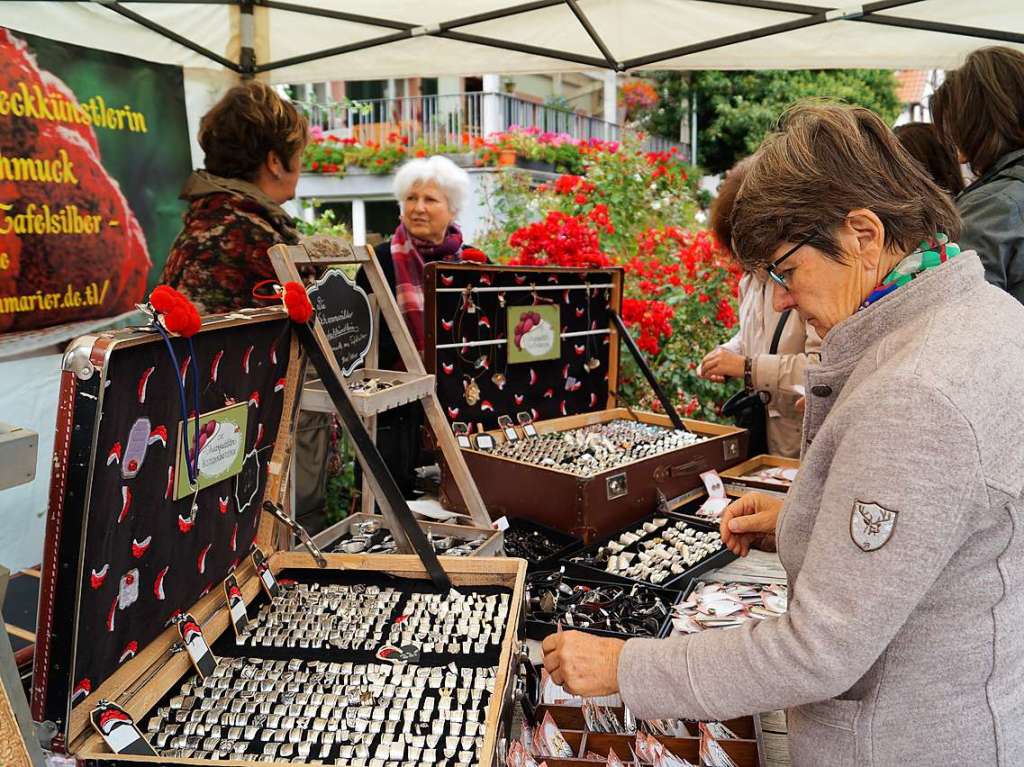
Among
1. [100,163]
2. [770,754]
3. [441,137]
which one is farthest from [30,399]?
[441,137]

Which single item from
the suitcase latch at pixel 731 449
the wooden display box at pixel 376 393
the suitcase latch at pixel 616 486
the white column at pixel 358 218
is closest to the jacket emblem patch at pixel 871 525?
the wooden display box at pixel 376 393

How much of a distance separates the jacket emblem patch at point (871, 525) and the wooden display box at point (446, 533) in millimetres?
1313

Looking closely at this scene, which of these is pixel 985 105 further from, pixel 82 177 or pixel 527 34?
pixel 82 177

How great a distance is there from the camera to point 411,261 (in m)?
3.60

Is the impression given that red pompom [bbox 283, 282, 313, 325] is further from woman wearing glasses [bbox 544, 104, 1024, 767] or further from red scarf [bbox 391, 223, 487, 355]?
red scarf [bbox 391, 223, 487, 355]

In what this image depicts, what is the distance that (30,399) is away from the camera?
3.26 metres

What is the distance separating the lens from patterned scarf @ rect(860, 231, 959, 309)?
1.13m

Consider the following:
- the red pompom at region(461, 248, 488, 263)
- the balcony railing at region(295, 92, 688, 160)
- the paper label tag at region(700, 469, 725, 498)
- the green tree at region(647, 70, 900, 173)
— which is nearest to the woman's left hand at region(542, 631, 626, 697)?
the paper label tag at region(700, 469, 725, 498)

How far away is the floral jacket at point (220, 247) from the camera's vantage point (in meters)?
2.49

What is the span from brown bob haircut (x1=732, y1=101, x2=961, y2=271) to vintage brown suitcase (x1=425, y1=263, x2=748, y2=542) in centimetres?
147

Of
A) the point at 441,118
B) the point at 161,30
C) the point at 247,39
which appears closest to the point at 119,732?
the point at 161,30

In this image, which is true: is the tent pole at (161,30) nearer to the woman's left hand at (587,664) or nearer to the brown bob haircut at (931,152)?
the brown bob haircut at (931,152)

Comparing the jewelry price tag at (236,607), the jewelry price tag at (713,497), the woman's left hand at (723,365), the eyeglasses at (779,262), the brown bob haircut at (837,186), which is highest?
the brown bob haircut at (837,186)

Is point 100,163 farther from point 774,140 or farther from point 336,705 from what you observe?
point 774,140
